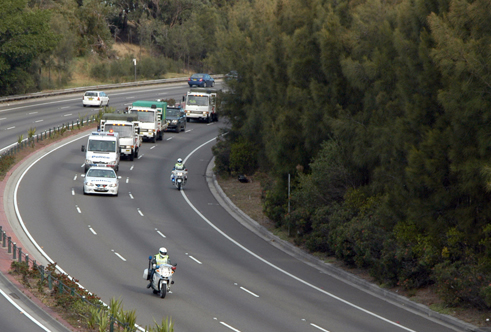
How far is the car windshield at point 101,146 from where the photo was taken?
39.9 metres

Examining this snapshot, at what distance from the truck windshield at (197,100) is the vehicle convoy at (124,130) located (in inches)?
670

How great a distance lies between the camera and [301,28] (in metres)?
30.2

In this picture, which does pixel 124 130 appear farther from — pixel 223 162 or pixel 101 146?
pixel 223 162

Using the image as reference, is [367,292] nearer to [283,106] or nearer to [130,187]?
[283,106]

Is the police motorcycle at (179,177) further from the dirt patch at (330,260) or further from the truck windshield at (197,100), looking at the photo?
the truck windshield at (197,100)

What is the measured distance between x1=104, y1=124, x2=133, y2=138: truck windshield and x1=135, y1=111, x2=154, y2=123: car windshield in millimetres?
6483

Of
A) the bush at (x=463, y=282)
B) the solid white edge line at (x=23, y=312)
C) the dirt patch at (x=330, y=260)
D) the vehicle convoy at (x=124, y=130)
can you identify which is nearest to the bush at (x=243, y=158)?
the dirt patch at (x=330, y=260)

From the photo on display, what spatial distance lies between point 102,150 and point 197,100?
24342 mm

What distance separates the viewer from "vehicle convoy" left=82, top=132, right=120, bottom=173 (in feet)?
129

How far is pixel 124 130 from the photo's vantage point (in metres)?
44.1

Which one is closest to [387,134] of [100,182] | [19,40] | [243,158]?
[100,182]

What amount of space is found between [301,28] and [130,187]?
538 inches

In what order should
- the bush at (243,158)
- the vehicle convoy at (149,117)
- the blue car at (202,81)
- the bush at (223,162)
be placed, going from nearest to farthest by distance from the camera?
the bush at (243,158), the bush at (223,162), the vehicle convoy at (149,117), the blue car at (202,81)

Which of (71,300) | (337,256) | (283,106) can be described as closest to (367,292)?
(337,256)
